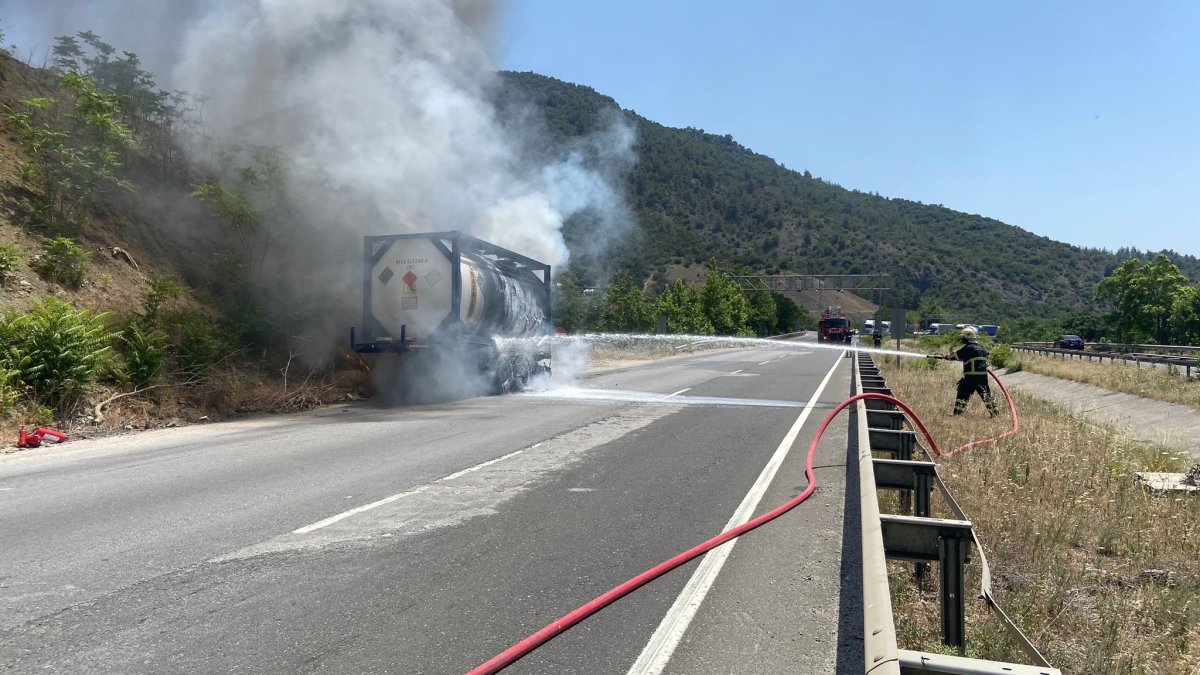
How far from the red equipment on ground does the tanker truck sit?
5.58 meters

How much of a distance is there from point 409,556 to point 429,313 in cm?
1012

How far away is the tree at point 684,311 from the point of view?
50781 mm

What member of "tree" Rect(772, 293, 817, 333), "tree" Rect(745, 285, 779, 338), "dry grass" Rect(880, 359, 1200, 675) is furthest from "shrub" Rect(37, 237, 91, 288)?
"tree" Rect(772, 293, 817, 333)

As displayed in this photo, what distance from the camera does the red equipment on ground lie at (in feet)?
31.2

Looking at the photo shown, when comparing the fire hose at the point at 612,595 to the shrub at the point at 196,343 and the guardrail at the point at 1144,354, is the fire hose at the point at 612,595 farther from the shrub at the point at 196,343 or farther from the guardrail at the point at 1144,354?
the guardrail at the point at 1144,354

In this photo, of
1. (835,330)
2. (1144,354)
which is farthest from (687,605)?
(835,330)

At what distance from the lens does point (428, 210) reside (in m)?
18.1

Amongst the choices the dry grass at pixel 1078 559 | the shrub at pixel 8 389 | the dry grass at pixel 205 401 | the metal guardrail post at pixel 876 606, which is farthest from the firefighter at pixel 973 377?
the shrub at pixel 8 389

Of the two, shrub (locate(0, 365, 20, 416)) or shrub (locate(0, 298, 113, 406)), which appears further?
shrub (locate(0, 298, 113, 406))

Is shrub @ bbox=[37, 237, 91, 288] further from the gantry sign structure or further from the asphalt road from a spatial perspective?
the gantry sign structure

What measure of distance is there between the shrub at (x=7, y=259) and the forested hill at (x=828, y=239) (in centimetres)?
7259

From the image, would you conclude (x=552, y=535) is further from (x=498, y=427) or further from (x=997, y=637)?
(x=498, y=427)

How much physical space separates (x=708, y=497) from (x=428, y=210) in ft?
43.5

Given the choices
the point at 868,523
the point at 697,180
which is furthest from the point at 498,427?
the point at 697,180
